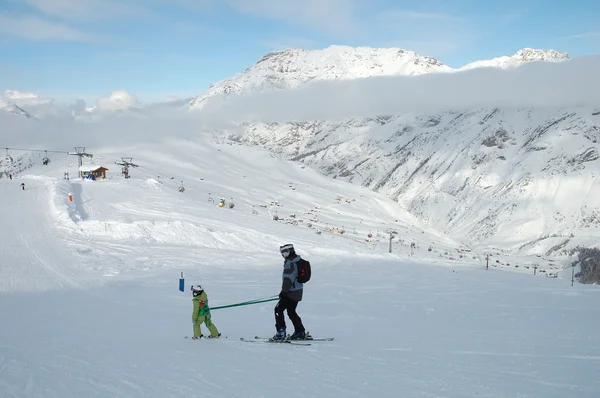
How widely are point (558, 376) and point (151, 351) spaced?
822 cm

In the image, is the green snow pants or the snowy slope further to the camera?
the green snow pants

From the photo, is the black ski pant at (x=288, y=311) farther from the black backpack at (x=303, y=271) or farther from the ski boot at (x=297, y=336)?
the black backpack at (x=303, y=271)

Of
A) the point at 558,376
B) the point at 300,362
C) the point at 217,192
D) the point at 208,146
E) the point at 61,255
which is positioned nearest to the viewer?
the point at 558,376

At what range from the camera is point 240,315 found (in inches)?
615

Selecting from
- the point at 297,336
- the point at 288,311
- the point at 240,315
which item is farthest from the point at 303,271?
the point at 240,315

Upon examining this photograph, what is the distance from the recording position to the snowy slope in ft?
26.5

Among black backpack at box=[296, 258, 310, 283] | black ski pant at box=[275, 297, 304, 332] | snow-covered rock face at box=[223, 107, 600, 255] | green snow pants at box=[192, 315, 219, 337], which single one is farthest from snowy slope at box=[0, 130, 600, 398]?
snow-covered rock face at box=[223, 107, 600, 255]

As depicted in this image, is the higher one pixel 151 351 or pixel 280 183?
pixel 280 183

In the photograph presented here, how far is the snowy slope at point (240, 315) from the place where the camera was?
809 cm

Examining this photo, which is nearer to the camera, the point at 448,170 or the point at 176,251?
the point at 176,251

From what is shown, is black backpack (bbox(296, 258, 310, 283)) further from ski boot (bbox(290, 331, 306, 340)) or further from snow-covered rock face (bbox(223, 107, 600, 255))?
snow-covered rock face (bbox(223, 107, 600, 255))

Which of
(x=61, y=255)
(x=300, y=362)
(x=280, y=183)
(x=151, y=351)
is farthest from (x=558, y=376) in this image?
(x=280, y=183)

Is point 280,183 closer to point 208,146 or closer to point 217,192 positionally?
point 217,192

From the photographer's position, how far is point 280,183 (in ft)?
323
